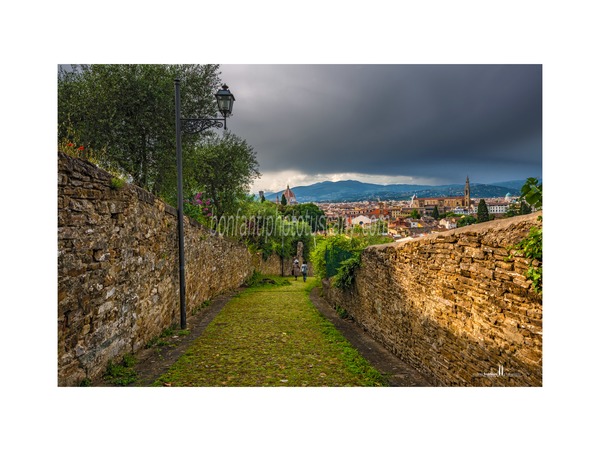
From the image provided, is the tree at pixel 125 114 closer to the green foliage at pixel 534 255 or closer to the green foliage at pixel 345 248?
the green foliage at pixel 345 248

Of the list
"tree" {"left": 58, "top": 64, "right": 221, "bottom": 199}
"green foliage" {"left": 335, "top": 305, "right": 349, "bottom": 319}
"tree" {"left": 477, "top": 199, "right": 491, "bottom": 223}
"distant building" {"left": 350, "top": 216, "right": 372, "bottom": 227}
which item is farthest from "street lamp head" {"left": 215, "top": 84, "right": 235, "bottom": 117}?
"distant building" {"left": 350, "top": 216, "right": 372, "bottom": 227}

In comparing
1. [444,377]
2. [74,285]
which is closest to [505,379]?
[444,377]

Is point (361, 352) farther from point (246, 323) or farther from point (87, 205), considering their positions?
point (87, 205)

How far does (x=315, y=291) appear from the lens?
13969 millimetres

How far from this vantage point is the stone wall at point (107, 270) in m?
3.25

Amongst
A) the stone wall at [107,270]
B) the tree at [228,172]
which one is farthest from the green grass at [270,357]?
the tree at [228,172]

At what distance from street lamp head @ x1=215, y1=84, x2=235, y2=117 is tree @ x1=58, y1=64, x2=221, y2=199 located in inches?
60.0

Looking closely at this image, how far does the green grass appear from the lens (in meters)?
4.00

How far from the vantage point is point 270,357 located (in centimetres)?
480

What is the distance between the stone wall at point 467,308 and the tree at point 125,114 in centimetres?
571

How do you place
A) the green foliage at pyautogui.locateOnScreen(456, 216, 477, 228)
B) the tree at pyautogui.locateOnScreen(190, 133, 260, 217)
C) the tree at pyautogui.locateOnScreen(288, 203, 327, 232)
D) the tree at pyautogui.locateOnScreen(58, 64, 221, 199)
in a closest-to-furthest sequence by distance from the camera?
the green foliage at pyautogui.locateOnScreen(456, 216, 477, 228)
the tree at pyautogui.locateOnScreen(58, 64, 221, 199)
the tree at pyautogui.locateOnScreen(190, 133, 260, 217)
the tree at pyautogui.locateOnScreen(288, 203, 327, 232)

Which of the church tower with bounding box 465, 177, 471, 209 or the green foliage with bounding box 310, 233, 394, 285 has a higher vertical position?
the church tower with bounding box 465, 177, 471, 209

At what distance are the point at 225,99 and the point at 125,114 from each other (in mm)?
2671

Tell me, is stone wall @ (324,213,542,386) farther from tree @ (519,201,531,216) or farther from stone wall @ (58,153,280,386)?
stone wall @ (58,153,280,386)
